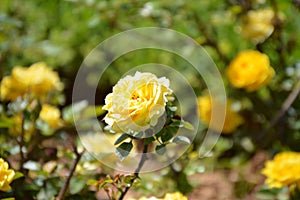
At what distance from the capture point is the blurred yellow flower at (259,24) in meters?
2.34

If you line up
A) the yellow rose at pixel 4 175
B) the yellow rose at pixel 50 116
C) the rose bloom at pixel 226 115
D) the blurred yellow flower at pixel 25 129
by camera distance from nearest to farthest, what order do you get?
1. the yellow rose at pixel 4 175
2. the blurred yellow flower at pixel 25 129
3. the yellow rose at pixel 50 116
4. the rose bloom at pixel 226 115

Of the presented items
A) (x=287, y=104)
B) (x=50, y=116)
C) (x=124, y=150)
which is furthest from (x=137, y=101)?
(x=287, y=104)

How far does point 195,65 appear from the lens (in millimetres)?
2293

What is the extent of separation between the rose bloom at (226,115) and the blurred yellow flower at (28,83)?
1.80 feet

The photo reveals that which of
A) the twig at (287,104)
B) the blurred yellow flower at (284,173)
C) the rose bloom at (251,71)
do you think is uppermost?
the rose bloom at (251,71)

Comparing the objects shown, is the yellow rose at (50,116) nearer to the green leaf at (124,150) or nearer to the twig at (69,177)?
the twig at (69,177)

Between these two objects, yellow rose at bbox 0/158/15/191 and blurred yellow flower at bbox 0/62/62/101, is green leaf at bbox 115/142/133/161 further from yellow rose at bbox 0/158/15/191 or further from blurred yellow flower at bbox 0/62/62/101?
blurred yellow flower at bbox 0/62/62/101

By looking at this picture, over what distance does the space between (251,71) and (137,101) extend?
4.24 feet

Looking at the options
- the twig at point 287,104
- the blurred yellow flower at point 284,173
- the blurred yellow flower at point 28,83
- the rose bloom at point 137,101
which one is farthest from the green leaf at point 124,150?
the twig at point 287,104

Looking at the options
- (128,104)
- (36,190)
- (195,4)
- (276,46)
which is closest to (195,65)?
(276,46)

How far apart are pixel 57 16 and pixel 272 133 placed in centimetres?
128

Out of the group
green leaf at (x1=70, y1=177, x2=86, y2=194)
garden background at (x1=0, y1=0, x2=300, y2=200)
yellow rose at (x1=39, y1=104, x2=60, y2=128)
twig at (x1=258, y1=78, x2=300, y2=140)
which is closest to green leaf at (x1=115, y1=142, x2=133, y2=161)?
green leaf at (x1=70, y1=177, x2=86, y2=194)

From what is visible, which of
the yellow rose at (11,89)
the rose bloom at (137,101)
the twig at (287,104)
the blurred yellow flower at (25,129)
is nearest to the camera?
the rose bloom at (137,101)

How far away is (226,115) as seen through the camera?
2.40 meters
